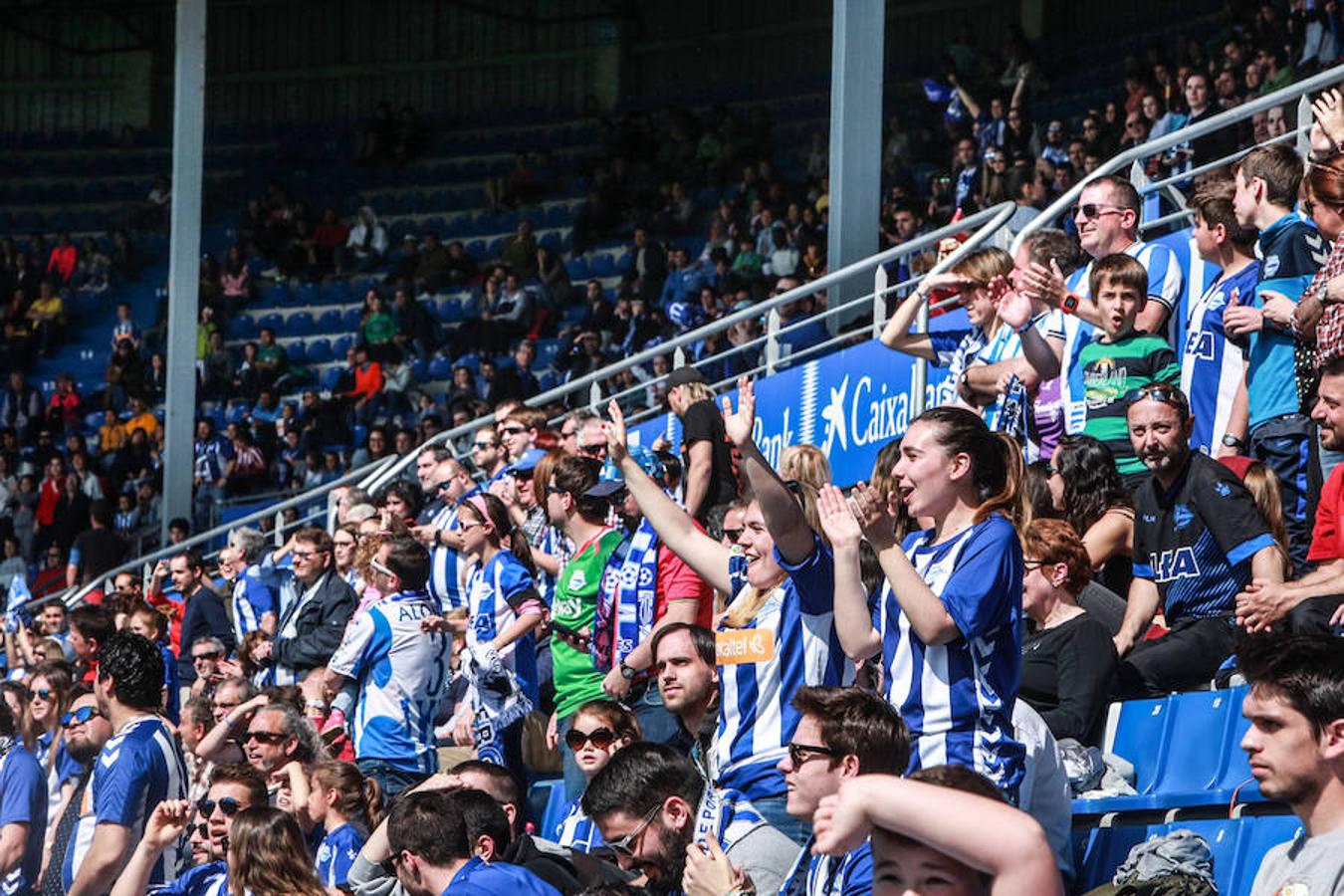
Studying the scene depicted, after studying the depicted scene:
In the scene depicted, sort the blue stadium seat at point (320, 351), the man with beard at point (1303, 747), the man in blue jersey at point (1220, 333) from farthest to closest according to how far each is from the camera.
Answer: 1. the blue stadium seat at point (320, 351)
2. the man in blue jersey at point (1220, 333)
3. the man with beard at point (1303, 747)

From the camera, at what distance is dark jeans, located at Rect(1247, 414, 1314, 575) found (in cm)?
666

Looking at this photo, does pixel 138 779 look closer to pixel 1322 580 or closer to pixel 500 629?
pixel 500 629

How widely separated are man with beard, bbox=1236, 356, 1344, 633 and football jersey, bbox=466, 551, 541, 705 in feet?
10.3

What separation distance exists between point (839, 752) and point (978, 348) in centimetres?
448

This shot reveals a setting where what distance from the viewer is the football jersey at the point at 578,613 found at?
765 centimetres

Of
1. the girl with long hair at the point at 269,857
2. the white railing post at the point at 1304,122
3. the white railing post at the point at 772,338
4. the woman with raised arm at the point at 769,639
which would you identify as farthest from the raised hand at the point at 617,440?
the white railing post at the point at 772,338

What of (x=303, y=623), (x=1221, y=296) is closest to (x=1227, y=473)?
(x=1221, y=296)

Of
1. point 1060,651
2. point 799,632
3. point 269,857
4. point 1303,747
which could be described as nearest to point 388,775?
point 269,857

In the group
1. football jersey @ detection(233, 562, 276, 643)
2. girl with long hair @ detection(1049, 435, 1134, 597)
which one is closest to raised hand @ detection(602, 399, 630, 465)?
girl with long hair @ detection(1049, 435, 1134, 597)

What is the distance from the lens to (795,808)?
429 centimetres

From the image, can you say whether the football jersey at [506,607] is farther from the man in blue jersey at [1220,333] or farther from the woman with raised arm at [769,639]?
the man in blue jersey at [1220,333]

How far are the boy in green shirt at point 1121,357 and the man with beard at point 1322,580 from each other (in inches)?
72.9

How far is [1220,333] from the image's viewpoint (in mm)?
7520

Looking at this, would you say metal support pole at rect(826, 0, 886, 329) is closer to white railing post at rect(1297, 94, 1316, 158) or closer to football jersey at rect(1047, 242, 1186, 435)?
white railing post at rect(1297, 94, 1316, 158)
